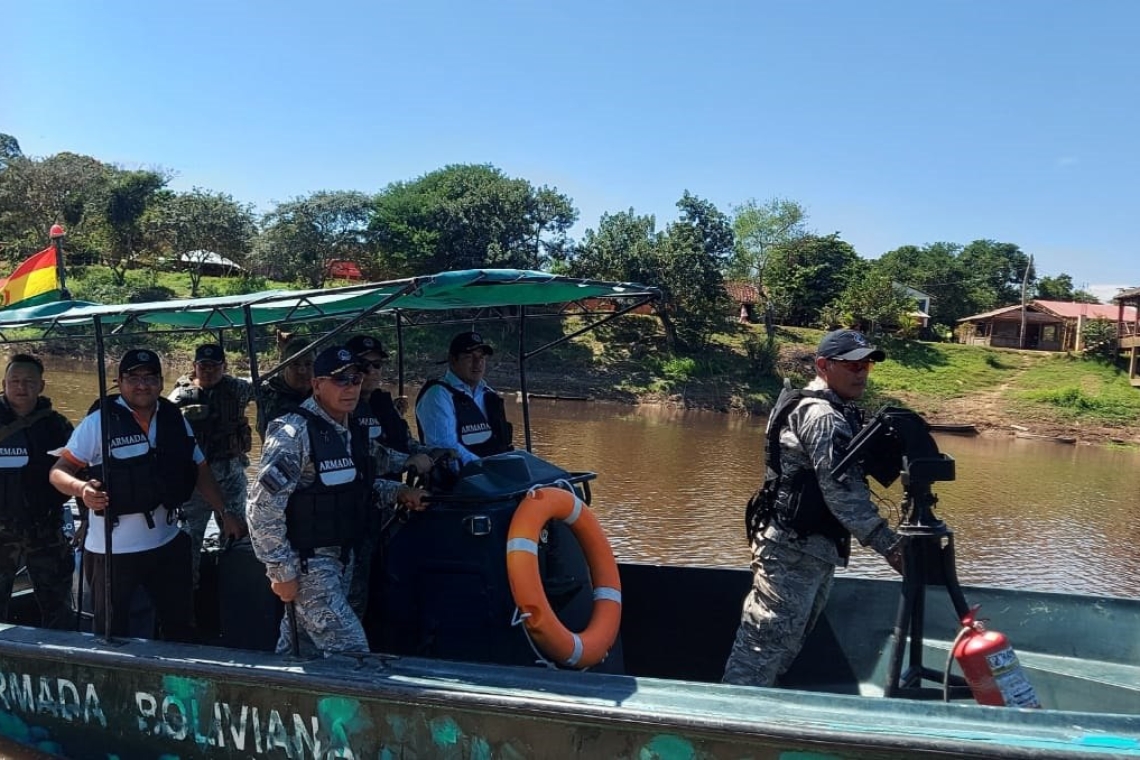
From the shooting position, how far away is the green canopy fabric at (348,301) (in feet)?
10.9

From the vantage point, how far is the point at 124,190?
37312 mm

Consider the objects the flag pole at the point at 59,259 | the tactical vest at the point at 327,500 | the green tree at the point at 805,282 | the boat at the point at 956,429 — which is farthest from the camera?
the green tree at the point at 805,282

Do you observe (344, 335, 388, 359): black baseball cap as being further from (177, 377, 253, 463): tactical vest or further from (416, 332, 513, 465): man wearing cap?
(177, 377, 253, 463): tactical vest

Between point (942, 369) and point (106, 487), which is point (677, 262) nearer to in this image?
point (942, 369)

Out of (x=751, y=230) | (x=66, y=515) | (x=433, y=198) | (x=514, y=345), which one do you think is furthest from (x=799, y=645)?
(x=751, y=230)

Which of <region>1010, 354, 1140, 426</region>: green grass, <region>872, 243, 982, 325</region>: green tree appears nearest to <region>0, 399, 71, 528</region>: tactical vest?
<region>1010, 354, 1140, 426</region>: green grass

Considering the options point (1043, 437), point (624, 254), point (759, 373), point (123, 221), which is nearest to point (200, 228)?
point (123, 221)

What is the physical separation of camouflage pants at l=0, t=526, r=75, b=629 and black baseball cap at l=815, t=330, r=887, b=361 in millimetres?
3645

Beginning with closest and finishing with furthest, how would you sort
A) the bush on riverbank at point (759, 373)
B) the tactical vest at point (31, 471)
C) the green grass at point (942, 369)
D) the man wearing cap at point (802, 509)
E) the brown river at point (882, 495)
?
1. the man wearing cap at point (802, 509)
2. the tactical vest at point (31, 471)
3. the brown river at point (882, 495)
4. the bush on riverbank at point (759, 373)
5. the green grass at point (942, 369)

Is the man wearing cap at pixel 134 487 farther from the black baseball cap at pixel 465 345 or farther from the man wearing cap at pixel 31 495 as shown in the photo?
the black baseball cap at pixel 465 345

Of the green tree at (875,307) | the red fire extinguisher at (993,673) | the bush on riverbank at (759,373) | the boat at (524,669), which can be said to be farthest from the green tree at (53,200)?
the red fire extinguisher at (993,673)

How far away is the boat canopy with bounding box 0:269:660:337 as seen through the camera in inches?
130

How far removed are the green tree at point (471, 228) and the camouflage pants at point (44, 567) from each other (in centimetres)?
2803

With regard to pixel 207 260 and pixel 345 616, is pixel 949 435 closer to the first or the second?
pixel 345 616
